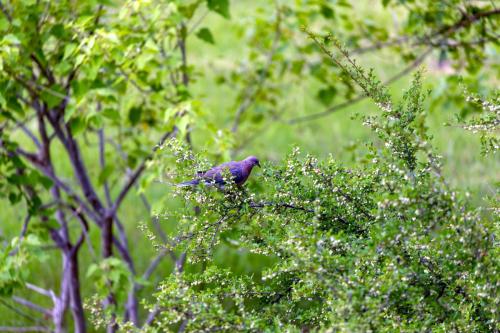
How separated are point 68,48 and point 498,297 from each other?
2.35 metres

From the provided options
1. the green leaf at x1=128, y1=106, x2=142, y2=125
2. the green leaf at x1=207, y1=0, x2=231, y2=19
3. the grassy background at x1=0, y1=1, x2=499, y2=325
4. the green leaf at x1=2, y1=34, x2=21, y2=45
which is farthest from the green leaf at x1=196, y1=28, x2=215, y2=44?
the green leaf at x1=2, y1=34, x2=21, y2=45

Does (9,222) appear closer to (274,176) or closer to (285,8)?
(285,8)

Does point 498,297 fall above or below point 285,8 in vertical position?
below

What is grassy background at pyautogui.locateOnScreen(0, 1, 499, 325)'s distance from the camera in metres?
6.26

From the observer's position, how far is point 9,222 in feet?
22.4

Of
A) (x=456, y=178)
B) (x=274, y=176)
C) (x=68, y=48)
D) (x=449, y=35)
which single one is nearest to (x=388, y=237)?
(x=274, y=176)

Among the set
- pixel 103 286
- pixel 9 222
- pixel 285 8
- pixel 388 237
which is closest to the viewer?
pixel 388 237

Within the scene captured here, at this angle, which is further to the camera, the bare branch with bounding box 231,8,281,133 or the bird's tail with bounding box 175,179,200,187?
the bare branch with bounding box 231,8,281,133

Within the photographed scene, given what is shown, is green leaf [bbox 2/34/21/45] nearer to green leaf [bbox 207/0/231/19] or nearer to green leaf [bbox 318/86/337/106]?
green leaf [bbox 207/0/231/19]

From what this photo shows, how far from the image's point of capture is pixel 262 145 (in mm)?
6781

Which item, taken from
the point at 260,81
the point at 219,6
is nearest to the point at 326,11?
the point at 260,81

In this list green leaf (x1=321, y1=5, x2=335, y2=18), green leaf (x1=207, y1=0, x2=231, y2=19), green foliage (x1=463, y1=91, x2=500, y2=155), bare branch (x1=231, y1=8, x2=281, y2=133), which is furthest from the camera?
bare branch (x1=231, y1=8, x2=281, y2=133)

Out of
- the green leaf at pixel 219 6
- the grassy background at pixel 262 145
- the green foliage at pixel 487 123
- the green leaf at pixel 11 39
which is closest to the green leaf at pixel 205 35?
the grassy background at pixel 262 145

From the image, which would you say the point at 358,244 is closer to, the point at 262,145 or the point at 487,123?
the point at 487,123
